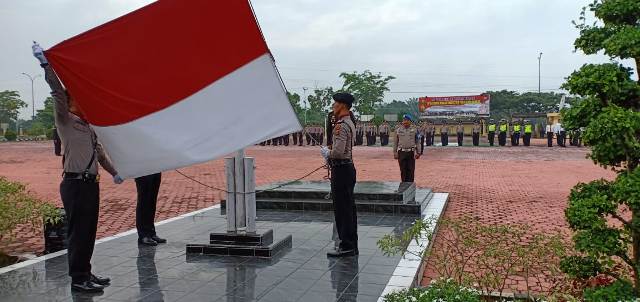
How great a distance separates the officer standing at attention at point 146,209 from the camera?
588 centimetres

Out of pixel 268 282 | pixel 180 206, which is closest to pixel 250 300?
pixel 268 282

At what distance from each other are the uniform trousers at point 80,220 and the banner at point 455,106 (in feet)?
144

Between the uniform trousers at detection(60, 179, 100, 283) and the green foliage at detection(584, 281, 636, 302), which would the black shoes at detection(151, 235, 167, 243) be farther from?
the green foliage at detection(584, 281, 636, 302)

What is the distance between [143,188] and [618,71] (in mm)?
4826

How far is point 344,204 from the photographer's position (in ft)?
17.2

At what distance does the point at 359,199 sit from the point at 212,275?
378 centimetres

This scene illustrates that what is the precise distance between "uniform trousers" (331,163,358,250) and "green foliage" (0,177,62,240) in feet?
9.59

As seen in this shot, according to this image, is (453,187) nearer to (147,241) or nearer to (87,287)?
(147,241)

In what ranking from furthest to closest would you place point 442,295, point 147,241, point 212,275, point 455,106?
point 455,106 < point 147,241 < point 212,275 < point 442,295

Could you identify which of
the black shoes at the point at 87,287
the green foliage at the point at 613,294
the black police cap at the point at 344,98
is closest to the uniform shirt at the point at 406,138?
the black police cap at the point at 344,98

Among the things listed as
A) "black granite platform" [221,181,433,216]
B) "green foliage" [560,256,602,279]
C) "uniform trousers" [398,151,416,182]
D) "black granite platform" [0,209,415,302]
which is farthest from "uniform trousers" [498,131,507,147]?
"green foliage" [560,256,602,279]

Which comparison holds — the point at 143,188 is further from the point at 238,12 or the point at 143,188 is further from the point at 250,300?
the point at 238,12

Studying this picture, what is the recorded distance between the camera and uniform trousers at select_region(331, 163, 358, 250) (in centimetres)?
521

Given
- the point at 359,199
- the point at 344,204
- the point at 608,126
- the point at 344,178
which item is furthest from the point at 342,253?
the point at 608,126
